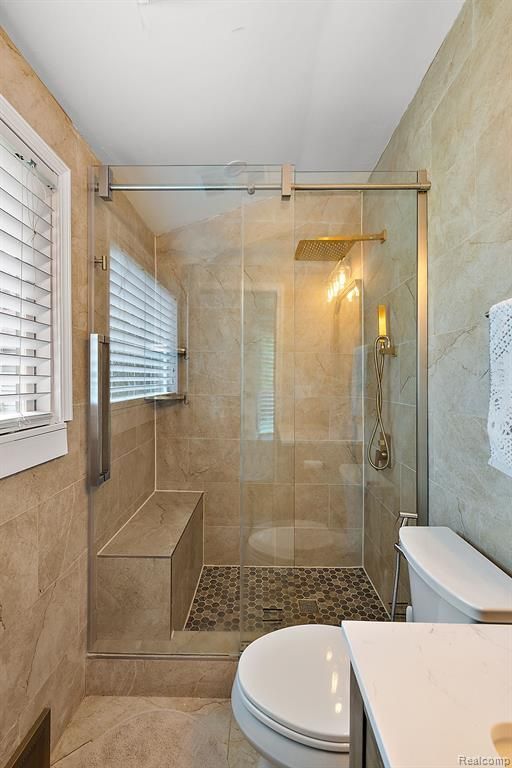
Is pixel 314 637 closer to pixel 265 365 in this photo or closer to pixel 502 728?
pixel 502 728

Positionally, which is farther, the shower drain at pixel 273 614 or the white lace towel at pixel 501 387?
the shower drain at pixel 273 614

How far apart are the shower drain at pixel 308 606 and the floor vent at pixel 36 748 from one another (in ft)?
3.23

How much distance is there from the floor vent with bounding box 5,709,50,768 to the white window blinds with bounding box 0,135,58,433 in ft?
3.13

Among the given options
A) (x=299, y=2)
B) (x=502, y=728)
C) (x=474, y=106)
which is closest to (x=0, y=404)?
(x=502, y=728)

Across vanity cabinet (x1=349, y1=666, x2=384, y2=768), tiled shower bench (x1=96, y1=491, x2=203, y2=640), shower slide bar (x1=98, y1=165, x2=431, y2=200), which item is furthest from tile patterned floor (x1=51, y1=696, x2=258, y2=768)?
shower slide bar (x1=98, y1=165, x2=431, y2=200)

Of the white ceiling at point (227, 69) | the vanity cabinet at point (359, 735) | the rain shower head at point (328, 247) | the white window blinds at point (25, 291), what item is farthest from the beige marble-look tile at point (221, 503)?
the vanity cabinet at point (359, 735)

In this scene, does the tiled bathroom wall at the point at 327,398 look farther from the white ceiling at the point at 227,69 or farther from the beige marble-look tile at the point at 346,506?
the white ceiling at the point at 227,69

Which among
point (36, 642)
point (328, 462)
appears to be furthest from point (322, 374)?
point (36, 642)

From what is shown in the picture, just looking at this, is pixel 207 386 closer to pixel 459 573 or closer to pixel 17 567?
pixel 17 567

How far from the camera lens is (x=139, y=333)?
2.24m

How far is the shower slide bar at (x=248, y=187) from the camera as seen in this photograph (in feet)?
5.58

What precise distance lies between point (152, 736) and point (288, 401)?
1.36 metres

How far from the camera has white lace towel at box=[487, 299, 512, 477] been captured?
0.89m

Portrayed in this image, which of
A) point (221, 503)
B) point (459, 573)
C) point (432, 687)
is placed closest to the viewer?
point (432, 687)
